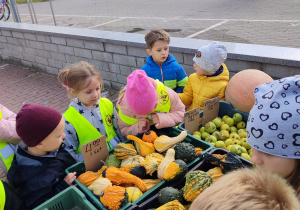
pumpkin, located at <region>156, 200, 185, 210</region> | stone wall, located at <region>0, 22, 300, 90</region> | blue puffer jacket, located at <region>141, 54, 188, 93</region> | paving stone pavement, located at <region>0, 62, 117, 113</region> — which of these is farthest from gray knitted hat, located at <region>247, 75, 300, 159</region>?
paving stone pavement, located at <region>0, 62, 117, 113</region>

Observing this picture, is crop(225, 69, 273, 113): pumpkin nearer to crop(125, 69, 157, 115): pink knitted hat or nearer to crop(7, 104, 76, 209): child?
crop(125, 69, 157, 115): pink knitted hat

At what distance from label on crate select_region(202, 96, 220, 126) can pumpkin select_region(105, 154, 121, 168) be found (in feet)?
3.74

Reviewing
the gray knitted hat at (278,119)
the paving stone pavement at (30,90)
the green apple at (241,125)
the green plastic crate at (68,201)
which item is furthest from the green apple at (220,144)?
the paving stone pavement at (30,90)

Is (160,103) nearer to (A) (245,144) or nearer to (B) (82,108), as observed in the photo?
(B) (82,108)

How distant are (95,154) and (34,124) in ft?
1.97

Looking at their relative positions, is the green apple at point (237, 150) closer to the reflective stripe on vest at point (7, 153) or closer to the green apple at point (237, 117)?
the green apple at point (237, 117)

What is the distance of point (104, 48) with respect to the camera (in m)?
5.33

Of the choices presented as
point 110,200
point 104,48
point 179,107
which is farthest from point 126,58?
point 110,200

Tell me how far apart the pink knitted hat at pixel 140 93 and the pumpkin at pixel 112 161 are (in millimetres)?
507

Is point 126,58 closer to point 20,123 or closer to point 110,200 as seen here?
point 20,123

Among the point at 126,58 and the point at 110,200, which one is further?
the point at 126,58

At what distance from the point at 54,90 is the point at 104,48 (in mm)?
2029

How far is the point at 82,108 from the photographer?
259 cm

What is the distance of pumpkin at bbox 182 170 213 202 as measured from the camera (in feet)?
5.65
